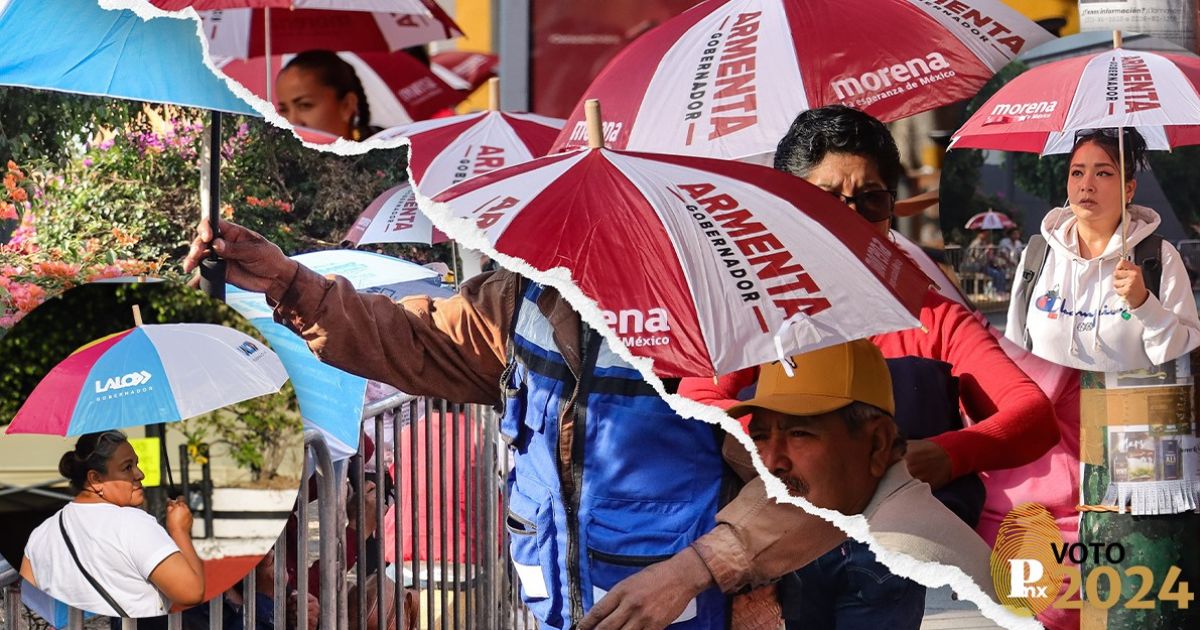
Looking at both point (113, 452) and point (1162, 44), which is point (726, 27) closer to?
point (1162, 44)

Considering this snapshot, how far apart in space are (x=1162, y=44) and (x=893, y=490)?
1.16 metres

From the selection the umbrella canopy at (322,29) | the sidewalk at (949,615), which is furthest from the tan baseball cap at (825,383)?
the umbrella canopy at (322,29)

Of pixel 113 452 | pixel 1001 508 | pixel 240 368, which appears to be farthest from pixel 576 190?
pixel 1001 508

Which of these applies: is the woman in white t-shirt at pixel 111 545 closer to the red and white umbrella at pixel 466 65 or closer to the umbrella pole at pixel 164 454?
the umbrella pole at pixel 164 454

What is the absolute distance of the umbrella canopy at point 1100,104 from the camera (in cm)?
308

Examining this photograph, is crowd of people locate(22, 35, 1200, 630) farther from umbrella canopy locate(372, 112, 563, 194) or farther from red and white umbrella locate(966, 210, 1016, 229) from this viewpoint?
umbrella canopy locate(372, 112, 563, 194)

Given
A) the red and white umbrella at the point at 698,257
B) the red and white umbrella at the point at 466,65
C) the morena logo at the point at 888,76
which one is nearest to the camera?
the red and white umbrella at the point at 698,257

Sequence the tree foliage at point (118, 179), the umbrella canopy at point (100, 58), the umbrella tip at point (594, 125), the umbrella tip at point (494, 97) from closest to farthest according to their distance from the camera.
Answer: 1. the umbrella tip at point (594, 125)
2. the umbrella canopy at point (100, 58)
3. the tree foliage at point (118, 179)
4. the umbrella tip at point (494, 97)

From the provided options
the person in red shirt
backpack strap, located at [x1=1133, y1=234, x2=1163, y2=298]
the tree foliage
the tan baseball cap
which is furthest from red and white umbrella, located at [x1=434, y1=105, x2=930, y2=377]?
the tree foliage

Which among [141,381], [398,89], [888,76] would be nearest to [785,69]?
[888,76]

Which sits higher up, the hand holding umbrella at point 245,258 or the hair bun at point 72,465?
the hand holding umbrella at point 245,258

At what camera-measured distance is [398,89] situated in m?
6.62

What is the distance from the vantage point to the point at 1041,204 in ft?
10.5

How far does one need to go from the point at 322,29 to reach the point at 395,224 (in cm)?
114
